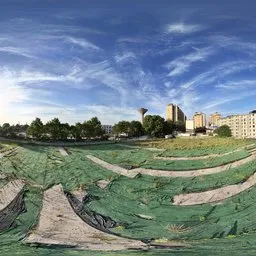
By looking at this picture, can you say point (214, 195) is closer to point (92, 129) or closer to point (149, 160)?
point (149, 160)

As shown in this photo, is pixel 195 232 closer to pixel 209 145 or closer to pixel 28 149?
pixel 209 145

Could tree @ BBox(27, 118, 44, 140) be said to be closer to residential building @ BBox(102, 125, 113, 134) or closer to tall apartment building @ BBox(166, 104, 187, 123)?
residential building @ BBox(102, 125, 113, 134)

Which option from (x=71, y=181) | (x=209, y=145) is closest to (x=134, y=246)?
(x=71, y=181)

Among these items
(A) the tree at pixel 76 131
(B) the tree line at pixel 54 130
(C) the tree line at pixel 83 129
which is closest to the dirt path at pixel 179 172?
(C) the tree line at pixel 83 129

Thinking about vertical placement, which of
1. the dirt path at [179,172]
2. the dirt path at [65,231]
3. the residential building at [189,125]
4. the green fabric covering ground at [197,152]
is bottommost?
the dirt path at [65,231]

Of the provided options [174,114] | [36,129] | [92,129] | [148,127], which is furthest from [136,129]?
[36,129]

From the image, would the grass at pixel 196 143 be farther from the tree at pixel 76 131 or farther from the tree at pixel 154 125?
the tree at pixel 76 131
